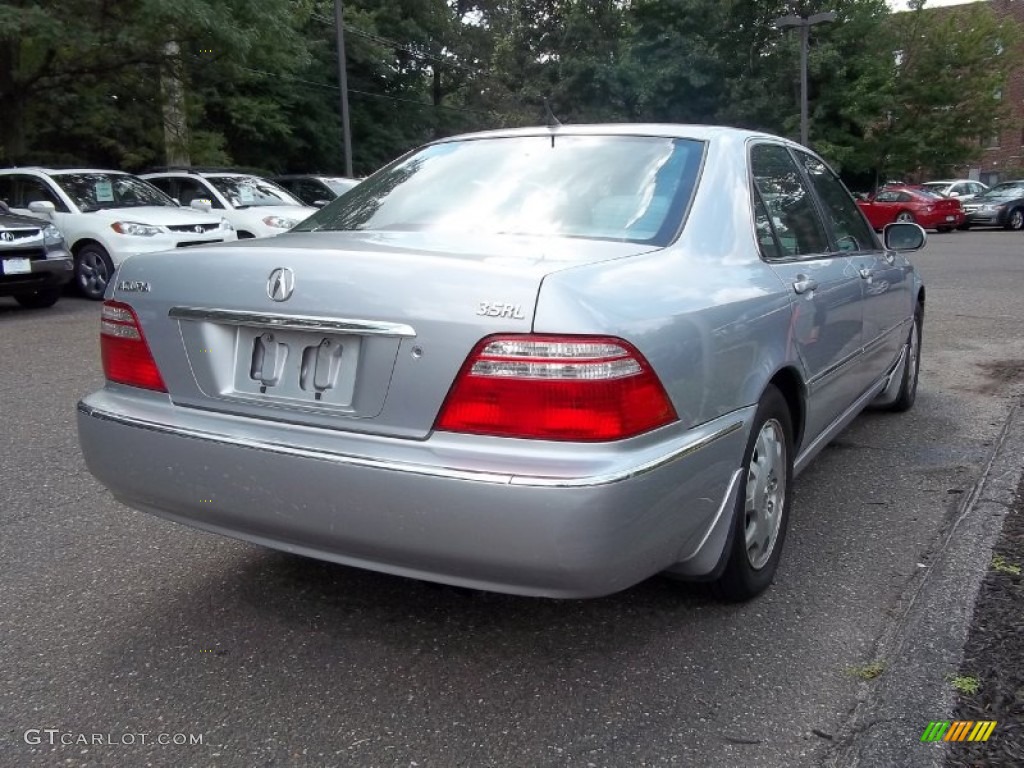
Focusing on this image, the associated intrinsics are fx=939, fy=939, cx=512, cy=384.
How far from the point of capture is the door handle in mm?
3266

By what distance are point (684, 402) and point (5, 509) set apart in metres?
3.05

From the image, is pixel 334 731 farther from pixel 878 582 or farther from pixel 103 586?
pixel 878 582

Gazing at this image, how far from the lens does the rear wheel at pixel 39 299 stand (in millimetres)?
10664

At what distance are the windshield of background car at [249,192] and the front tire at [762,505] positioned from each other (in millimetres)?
11835

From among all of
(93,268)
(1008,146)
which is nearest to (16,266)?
(93,268)

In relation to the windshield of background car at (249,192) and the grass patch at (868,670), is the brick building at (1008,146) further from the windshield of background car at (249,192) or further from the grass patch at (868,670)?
the grass patch at (868,670)

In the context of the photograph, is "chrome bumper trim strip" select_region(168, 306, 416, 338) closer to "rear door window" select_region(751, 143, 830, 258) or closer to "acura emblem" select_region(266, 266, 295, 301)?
"acura emblem" select_region(266, 266, 295, 301)

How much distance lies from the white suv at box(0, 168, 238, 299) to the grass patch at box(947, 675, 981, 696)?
10.0 meters

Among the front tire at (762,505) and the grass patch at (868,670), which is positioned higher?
the front tire at (762,505)

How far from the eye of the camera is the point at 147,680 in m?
2.62

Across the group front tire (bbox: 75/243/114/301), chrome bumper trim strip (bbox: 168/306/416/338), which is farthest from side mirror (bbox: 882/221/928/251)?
front tire (bbox: 75/243/114/301)

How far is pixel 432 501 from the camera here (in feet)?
7.48

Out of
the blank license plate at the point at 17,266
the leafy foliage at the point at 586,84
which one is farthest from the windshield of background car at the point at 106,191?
the leafy foliage at the point at 586,84

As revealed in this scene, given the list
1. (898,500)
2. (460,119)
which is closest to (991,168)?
(460,119)
